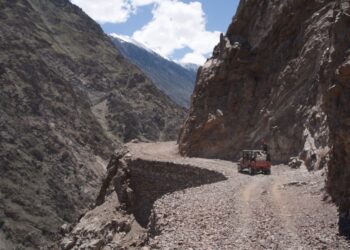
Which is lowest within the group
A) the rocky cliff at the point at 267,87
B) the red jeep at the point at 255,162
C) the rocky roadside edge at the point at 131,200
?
the rocky roadside edge at the point at 131,200

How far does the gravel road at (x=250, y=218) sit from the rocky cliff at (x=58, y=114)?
183ft

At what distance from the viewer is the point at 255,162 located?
30.6 m

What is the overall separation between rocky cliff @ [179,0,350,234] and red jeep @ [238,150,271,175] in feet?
7.01

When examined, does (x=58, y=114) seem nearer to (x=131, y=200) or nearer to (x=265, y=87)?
(x=265, y=87)

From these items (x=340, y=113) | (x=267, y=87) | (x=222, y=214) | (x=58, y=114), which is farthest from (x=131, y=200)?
(x=58, y=114)

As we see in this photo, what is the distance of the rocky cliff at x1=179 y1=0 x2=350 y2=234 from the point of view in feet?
108

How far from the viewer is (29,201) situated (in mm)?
82312

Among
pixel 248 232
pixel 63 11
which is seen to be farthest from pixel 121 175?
pixel 63 11

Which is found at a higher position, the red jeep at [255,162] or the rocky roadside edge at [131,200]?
the red jeep at [255,162]

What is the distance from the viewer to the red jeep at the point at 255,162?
99.9ft

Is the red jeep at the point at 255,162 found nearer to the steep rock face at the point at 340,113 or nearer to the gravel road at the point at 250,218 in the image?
the gravel road at the point at 250,218

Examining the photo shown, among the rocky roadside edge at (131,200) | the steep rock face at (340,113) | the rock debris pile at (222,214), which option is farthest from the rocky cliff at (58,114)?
the steep rock face at (340,113)

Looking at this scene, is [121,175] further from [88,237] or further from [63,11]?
[63,11]

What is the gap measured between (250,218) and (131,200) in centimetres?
1539
